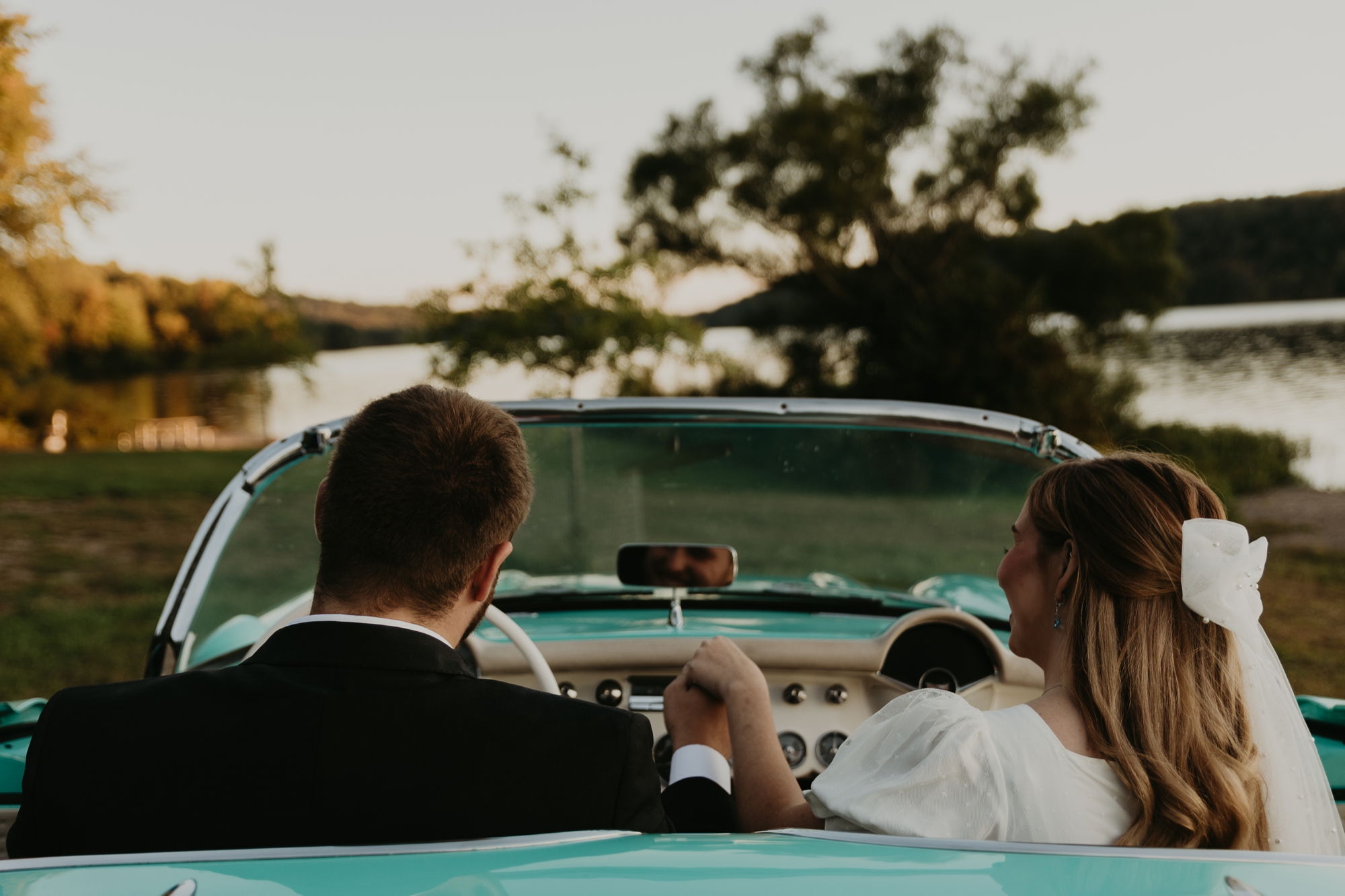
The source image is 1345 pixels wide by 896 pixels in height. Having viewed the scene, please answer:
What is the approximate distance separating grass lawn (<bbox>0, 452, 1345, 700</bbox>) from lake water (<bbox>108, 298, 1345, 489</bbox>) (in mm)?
2558

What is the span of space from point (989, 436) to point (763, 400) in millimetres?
660

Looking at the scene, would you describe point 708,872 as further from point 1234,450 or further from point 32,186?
point 32,186

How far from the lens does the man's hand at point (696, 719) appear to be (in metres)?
1.93

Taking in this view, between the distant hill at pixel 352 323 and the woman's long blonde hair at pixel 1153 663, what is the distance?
1133 centimetres

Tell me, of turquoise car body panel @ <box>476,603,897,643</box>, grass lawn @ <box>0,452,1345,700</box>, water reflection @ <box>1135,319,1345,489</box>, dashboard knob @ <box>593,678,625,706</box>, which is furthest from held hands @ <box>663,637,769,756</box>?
water reflection @ <box>1135,319,1345,489</box>

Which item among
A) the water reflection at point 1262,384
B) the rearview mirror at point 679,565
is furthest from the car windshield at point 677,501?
the water reflection at point 1262,384

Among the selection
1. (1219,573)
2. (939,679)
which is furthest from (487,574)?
(939,679)

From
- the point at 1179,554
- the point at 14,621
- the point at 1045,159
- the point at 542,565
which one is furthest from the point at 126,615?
the point at 1045,159

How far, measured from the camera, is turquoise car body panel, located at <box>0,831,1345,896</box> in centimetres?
103

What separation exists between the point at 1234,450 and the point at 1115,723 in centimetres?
1631

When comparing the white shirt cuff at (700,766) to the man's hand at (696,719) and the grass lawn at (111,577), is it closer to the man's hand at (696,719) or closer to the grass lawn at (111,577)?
the man's hand at (696,719)

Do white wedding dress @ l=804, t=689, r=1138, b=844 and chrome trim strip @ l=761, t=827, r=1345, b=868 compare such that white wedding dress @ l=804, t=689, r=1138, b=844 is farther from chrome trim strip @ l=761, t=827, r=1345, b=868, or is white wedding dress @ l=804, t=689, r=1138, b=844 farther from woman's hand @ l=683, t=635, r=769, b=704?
woman's hand @ l=683, t=635, r=769, b=704

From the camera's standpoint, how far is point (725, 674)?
194 cm

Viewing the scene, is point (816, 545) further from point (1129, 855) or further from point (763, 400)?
point (1129, 855)
